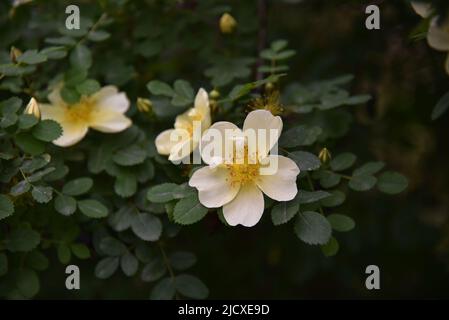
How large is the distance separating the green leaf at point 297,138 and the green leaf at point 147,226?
35 cm

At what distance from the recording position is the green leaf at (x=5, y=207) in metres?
1.28

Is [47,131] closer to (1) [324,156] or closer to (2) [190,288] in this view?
(2) [190,288]

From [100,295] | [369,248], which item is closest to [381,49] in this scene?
[369,248]

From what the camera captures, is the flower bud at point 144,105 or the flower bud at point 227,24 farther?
the flower bud at point 227,24

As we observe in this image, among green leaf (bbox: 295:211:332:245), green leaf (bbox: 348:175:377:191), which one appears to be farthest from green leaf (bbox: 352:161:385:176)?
green leaf (bbox: 295:211:332:245)

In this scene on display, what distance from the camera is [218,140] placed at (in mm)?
1331

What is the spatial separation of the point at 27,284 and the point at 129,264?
235mm

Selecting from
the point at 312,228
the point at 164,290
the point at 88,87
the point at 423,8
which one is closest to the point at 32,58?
the point at 88,87

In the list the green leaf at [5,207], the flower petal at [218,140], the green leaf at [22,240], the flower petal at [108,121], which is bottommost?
the green leaf at [22,240]

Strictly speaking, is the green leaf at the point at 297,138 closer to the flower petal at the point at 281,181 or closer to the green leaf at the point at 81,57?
the flower petal at the point at 281,181

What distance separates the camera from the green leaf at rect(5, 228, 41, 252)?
1.38m

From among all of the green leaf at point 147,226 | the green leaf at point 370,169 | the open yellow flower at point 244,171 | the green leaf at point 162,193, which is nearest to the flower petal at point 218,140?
the open yellow flower at point 244,171

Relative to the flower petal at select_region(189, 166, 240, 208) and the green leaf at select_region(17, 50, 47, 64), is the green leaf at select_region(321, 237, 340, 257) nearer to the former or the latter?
the flower petal at select_region(189, 166, 240, 208)

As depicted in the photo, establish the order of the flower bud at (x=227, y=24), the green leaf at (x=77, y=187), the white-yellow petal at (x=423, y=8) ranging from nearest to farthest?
the white-yellow petal at (x=423, y=8)
the green leaf at (x=77, y=187)
the flower bud at (x=227, y=24)
